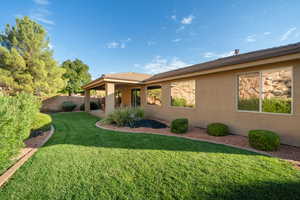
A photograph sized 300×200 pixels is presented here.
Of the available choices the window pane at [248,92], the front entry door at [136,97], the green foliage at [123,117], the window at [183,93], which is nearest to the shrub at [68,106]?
the front entry door at [136,97]

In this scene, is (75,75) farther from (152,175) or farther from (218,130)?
(152,175)

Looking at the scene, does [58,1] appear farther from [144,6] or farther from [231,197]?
[231,197]

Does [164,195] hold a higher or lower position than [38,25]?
lower

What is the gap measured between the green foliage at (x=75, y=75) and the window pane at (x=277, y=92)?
24.6 meters

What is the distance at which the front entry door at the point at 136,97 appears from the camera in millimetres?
12567

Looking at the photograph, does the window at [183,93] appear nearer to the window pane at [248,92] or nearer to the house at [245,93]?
the house at [245,93]

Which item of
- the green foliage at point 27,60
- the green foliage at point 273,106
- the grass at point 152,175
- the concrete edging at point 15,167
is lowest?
the concrete edging at point 15,167

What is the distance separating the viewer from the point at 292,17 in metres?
6.23

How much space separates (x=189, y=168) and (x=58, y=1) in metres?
11.5

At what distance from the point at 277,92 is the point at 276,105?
2.10 ft

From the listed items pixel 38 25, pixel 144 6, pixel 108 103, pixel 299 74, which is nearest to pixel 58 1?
pixel 144 6

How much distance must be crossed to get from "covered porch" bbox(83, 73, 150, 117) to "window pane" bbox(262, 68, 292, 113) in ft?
25.9

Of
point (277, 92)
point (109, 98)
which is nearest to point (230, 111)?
point (277, 92)

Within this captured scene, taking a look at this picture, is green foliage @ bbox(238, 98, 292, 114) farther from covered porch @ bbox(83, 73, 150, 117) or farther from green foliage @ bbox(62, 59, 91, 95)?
green foliage @ bbox(62, 59, 91, 95)
